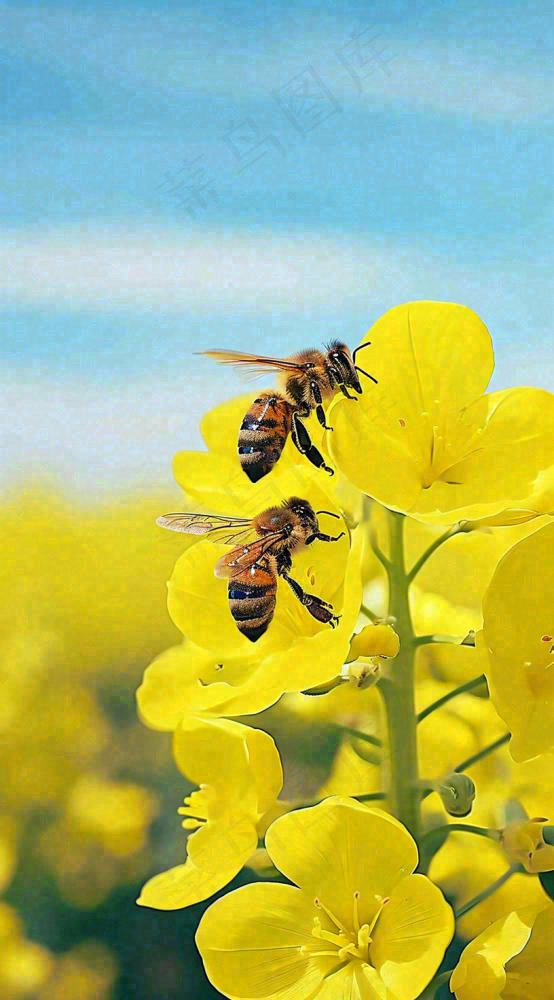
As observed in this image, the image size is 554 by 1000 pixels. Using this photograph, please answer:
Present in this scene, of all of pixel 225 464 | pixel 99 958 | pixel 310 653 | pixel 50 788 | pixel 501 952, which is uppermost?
pixel 225 464

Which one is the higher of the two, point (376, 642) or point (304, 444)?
point (304, 444)

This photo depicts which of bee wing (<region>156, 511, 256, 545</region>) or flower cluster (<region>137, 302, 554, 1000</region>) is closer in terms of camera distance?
flower cluster (<region>137, 302, 554, 1000</region>)

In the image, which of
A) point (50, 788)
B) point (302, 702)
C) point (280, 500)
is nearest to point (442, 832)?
point (280, 500)

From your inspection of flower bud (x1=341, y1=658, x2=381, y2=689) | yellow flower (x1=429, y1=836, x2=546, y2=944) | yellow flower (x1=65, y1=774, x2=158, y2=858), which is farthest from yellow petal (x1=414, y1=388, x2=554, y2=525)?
yellow flower (x1=65, y1=774, x2=158, y2=858)

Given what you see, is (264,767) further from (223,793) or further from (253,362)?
(253,362)

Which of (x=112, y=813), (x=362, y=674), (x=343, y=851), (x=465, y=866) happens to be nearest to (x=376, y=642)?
(x=362, y=674)

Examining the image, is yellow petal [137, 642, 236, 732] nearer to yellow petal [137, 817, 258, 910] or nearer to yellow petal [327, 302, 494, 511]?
yellow petal [137, 817, 258, 910]

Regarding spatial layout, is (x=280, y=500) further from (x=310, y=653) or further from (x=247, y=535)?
(x=310, y=653)
